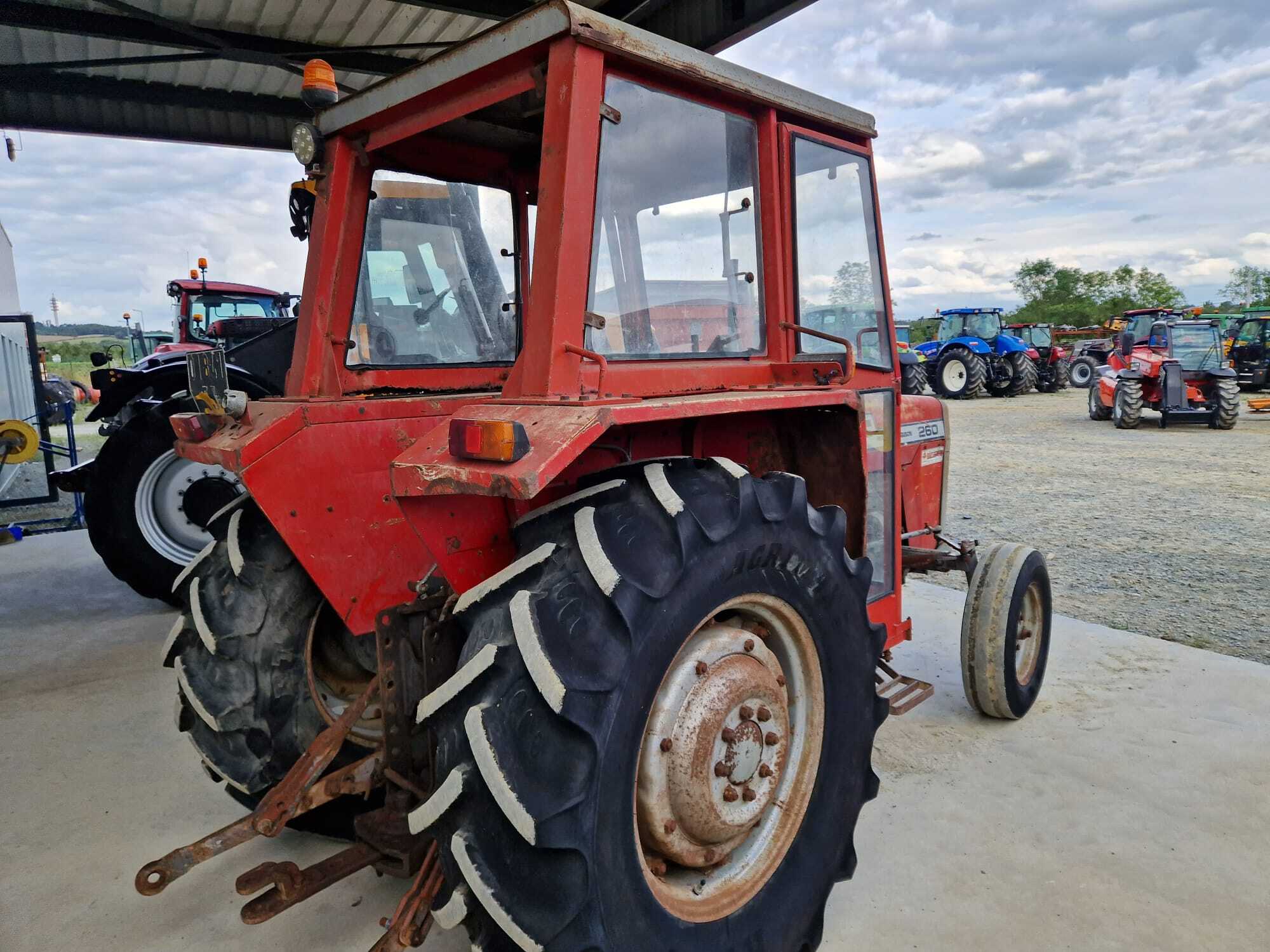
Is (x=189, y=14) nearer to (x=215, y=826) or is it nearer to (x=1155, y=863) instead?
(x=215, y=826)

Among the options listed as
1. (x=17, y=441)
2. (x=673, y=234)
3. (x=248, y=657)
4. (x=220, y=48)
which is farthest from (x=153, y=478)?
(x=673, y=234)

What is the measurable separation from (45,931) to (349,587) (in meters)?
1.27

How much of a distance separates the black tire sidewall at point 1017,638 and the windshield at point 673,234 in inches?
63.2

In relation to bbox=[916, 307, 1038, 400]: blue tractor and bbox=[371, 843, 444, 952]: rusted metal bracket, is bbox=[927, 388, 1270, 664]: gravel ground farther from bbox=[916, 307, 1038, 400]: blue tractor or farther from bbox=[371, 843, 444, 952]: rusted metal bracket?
bbox=[916, 307, 1038, 400]: blue tractor

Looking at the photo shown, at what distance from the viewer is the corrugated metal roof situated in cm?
566

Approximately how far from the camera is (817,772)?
2.11 metres

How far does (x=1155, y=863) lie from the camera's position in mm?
2432

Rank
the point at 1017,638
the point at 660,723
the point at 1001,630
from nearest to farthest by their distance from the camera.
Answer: the point at 660,723 → the point at 1001,630 → the point at 1017,638

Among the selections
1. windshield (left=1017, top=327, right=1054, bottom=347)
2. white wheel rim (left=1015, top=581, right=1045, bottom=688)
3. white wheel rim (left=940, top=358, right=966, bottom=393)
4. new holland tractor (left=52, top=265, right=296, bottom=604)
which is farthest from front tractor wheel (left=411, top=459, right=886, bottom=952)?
windshield (left=1017, top=327, right=1054, bottom=347)

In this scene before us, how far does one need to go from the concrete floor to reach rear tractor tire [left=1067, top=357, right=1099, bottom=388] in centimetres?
2190

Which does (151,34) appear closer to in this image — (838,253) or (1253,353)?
(838,253)

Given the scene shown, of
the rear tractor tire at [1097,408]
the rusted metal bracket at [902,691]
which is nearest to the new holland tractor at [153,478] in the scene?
the rusted metal bracket at [902,691]

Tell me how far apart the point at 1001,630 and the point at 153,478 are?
506cm

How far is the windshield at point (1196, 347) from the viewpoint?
14.0 m
